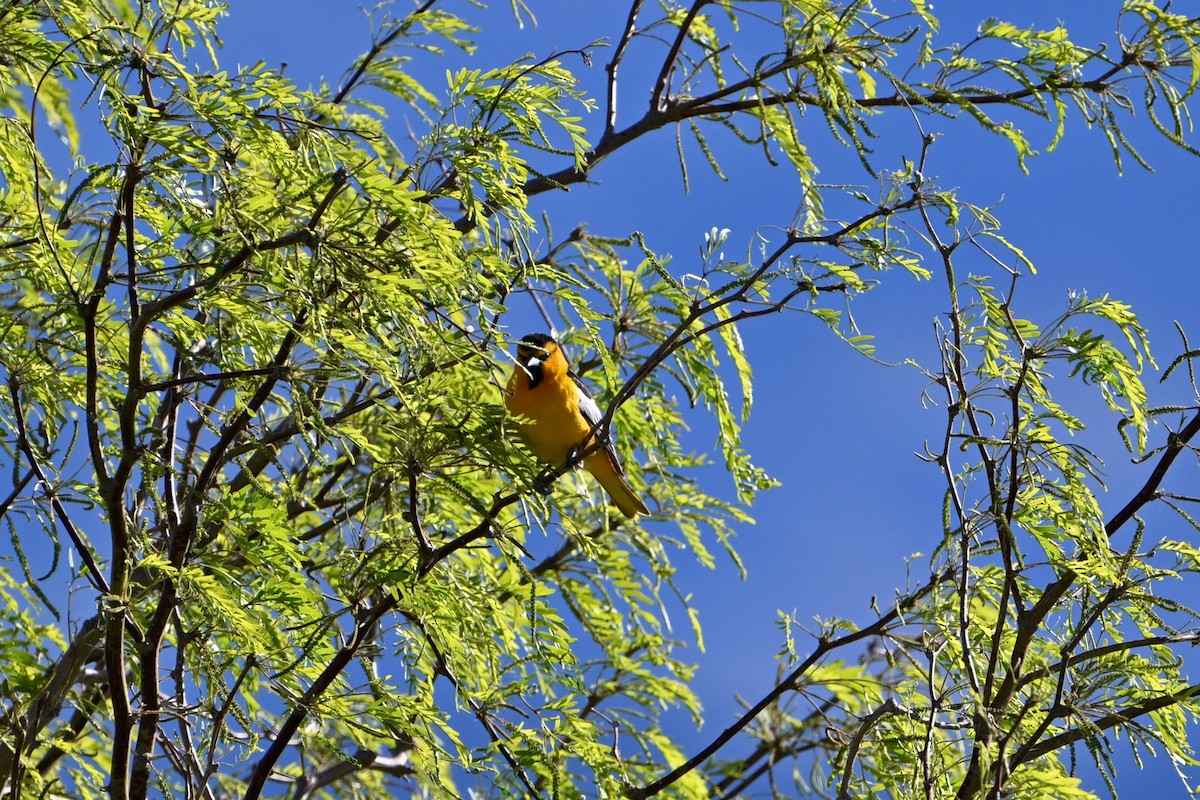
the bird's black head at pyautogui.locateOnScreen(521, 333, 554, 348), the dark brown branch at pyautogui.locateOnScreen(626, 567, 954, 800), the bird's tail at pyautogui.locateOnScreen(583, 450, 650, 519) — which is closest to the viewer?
the dark brown branch at pyautogui.locateOnScreen(626, 567, 954, 800)

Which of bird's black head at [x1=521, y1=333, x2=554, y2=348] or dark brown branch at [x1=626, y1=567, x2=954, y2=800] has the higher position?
bird's black head at [x1=521, y1=333, x2=554, y2=348]

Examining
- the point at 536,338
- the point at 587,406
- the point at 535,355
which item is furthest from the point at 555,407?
the point at 536,338

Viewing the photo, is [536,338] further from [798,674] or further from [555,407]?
[798,674]

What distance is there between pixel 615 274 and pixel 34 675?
209 centimetres

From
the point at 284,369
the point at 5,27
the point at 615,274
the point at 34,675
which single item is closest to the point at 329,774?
the point at 34,675

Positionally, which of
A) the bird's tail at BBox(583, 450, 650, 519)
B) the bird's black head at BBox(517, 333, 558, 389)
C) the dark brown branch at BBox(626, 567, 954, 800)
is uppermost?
the bird's black head at BBox(517, 333, 558, 389)

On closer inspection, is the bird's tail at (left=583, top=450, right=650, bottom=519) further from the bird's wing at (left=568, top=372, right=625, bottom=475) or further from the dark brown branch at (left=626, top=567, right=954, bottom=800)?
the dark brown branch at (left=626, top=567, right=954, bottom=800)

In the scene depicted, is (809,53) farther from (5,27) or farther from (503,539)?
(5,27)

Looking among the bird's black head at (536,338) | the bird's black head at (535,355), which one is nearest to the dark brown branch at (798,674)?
the bird's black head at (535,355)

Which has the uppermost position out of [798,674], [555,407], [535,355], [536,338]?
[536,338]

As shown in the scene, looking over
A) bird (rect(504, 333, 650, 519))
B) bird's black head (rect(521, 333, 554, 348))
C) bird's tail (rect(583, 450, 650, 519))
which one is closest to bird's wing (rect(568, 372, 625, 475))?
bird (rect(504, 333, 650, 519))

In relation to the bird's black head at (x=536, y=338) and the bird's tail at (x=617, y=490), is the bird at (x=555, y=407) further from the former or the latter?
the bird's black head at (x=536, y=338)

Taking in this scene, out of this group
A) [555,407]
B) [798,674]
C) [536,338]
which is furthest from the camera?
[536,338]

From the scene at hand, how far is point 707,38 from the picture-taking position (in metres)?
4.30
